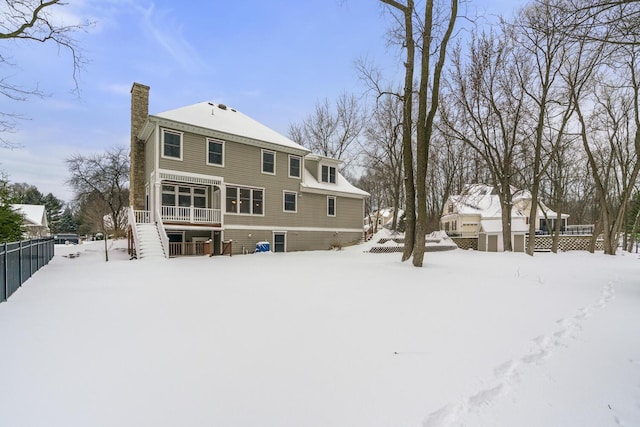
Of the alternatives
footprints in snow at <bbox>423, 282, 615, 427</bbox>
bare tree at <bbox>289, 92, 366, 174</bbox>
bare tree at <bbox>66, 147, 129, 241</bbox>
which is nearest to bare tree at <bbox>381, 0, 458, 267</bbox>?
footprints in snow at <bbox>423, 282, 615, 427</bbox>

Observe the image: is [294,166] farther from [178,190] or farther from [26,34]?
[26,34]

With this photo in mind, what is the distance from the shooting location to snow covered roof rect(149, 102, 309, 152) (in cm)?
1545

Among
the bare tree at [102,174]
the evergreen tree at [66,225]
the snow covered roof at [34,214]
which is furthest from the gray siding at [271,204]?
the evergreen tree at [66,225]

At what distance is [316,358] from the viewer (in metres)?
3.36

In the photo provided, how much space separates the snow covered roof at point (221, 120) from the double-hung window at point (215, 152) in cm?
70

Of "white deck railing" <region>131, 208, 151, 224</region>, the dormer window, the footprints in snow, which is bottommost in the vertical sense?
the footprints in snow

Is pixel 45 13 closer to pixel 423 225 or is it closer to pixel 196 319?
pixel 196 319

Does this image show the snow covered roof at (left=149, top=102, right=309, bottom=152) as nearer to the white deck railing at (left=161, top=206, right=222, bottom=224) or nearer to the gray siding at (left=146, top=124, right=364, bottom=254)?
the gray siding at (left=146, top=124, right=364, bottom=254)

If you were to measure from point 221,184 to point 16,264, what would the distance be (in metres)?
9.74

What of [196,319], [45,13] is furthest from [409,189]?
[45,13]

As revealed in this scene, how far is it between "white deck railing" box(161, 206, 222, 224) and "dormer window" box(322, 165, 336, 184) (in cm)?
785

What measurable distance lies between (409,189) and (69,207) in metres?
67.3

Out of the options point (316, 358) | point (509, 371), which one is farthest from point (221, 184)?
point (509, 371)

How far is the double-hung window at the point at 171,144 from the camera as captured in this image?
573 inches
